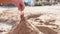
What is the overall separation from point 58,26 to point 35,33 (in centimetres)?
28

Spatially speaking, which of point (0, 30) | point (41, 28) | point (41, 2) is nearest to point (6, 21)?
point (0, 30)

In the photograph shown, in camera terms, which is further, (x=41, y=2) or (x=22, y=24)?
(x=41, y=2)

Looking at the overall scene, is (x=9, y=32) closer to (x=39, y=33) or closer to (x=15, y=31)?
(x=15, y=31)

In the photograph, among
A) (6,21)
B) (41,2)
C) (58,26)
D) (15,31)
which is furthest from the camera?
(41,2)

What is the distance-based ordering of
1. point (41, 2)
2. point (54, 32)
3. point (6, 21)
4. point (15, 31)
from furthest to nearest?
1. point (41, 2)
2. point (6, 21)
3. point (54, 32)
4. point (15, 31)

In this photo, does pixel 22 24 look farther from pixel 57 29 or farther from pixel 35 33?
pixel 57 29

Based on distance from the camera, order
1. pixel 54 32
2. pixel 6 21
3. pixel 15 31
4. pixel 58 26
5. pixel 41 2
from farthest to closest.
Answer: pixel 41 2 → pixel 6 21 → pixel 58 26 → pixel 54 32 → pixel 15 31

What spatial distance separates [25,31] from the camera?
87 cm

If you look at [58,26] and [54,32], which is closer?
[54,32]

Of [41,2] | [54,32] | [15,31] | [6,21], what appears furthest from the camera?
[41,2]

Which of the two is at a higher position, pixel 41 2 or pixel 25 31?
pixel 25 31

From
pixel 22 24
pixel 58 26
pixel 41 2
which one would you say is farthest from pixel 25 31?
pixel 41 2

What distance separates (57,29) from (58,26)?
0.07m

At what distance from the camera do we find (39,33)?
2.98 ft
